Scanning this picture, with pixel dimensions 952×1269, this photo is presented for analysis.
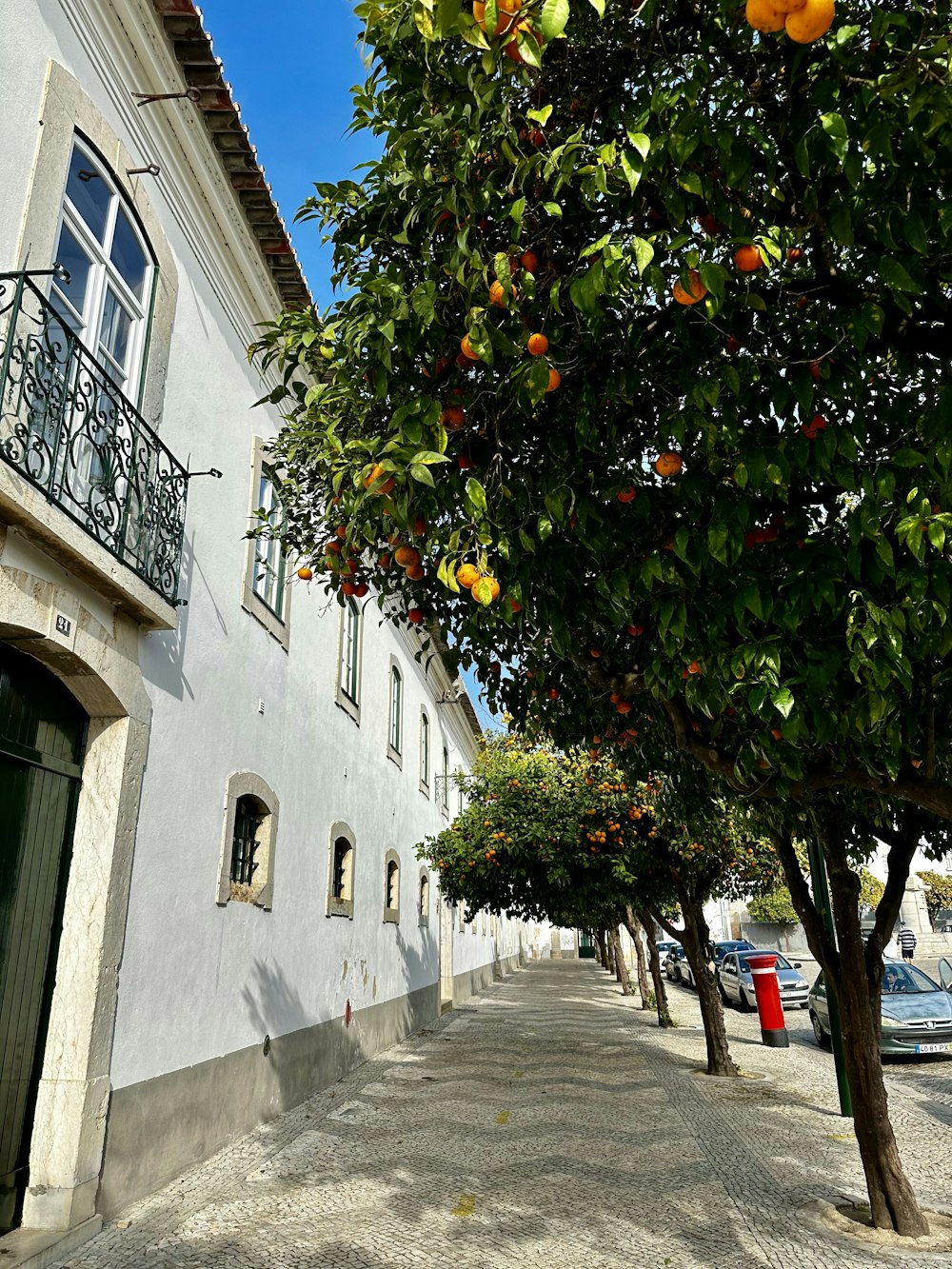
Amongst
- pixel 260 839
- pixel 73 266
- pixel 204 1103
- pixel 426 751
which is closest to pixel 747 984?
pixel 426 751

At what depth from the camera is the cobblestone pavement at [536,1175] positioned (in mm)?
4949

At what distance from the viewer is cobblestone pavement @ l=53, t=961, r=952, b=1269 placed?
4.95 meters

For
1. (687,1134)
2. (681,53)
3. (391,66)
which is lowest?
(687,1134)

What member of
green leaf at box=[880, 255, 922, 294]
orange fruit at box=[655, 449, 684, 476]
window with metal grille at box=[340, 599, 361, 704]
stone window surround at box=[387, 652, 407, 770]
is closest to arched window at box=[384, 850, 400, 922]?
stone window surround at box=[387, 652, 407, 770]

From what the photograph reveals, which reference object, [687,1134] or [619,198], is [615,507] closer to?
[619,198]

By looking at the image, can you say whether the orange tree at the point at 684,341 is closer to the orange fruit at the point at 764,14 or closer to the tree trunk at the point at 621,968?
the orange fruit at the point at 764,14

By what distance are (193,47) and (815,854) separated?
8783 mm

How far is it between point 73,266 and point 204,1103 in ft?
20.1

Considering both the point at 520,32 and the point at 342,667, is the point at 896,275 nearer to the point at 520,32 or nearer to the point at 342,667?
the point at 520,32

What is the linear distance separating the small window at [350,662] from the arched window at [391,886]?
10.2 ft

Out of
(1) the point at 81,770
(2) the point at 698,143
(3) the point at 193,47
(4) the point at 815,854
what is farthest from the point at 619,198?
(4) the point at 815,854

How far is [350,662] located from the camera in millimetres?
12969

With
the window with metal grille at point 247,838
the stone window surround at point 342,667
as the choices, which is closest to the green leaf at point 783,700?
the window with metal grille at point 247,838

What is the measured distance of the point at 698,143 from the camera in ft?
8.52
